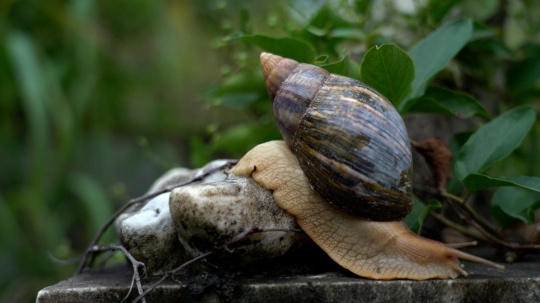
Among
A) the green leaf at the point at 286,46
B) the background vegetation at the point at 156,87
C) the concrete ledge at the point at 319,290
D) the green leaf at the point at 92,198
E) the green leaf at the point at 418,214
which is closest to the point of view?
the concrete ledge at the point at 319,290

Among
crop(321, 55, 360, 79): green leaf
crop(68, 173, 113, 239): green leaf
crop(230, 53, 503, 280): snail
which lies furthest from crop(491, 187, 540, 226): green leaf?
crop(68, 173, 113, 239): green leaf

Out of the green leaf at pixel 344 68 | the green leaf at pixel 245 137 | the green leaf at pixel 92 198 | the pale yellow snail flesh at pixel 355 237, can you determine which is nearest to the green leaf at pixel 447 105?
the green leaf at pixel 344 68

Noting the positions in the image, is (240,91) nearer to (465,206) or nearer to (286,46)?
(286,46)

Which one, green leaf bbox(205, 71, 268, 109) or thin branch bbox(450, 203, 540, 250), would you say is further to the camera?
green leaf bbox(205, 71, 268, 109)

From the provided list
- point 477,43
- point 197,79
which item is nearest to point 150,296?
point 477,43

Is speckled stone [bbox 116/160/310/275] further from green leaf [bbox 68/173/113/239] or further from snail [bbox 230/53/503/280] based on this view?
green leaf [bbox 68/173/113/239]

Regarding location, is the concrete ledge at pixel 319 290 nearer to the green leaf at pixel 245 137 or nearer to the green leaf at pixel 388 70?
the green leaf at pixel 388 70
